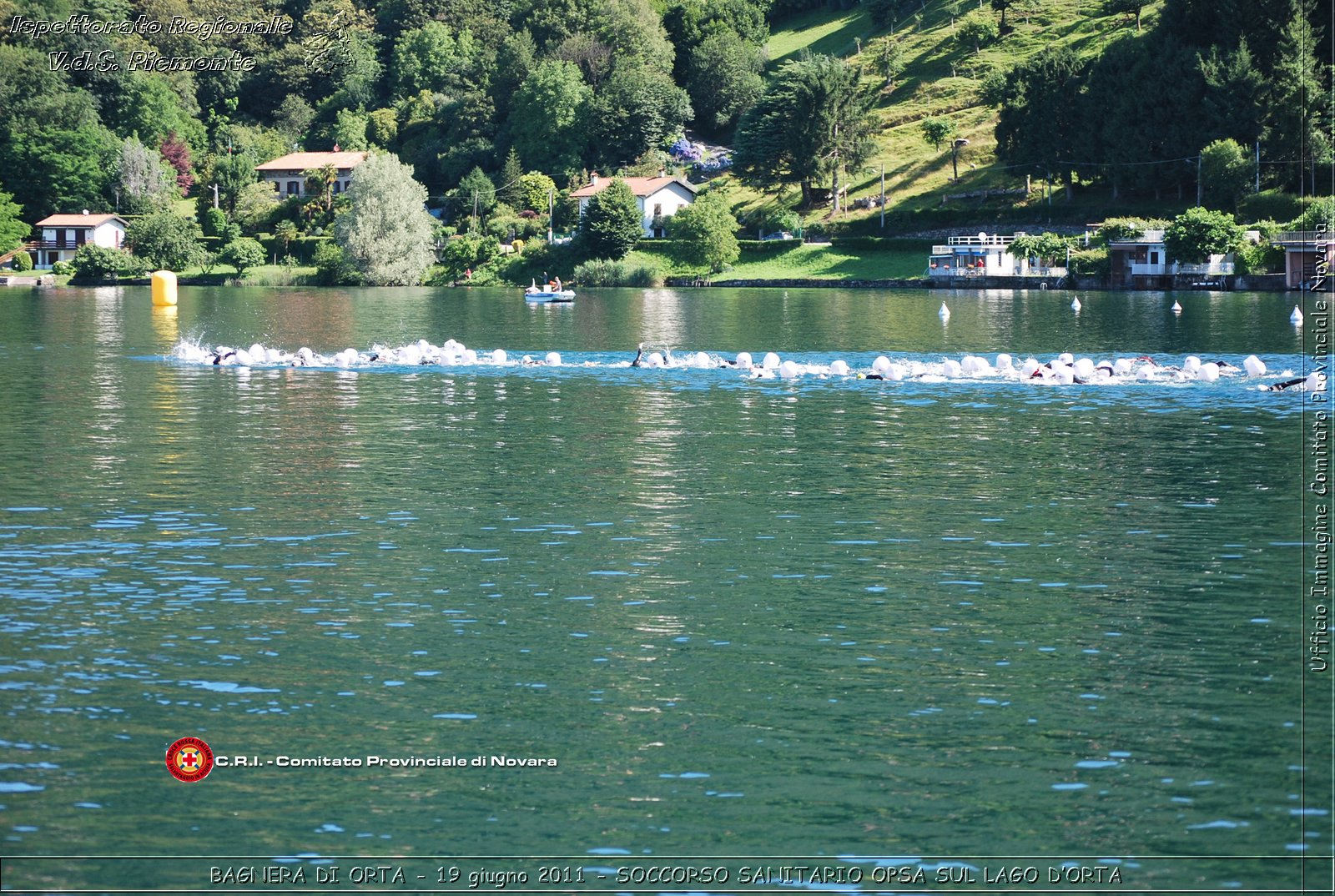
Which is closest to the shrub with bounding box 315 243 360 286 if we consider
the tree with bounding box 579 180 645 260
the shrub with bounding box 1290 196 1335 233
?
the tree with bounding box 579 180 645 260

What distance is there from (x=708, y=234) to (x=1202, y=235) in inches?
2041

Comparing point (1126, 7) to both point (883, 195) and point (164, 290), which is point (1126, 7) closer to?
point (883, 195)

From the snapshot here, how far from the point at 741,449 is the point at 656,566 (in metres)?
13.8

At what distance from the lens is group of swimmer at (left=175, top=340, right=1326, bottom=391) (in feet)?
184

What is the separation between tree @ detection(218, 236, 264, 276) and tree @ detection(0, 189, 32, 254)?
81.3 ft

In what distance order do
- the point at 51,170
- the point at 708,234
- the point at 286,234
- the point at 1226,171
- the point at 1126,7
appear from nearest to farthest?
the point at 1226,171 < the point at 708,234 < the point at 286,234 < the point at 1126,7 < the point at 51,170

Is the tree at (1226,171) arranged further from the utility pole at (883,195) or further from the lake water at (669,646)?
the lake water at (669,646)

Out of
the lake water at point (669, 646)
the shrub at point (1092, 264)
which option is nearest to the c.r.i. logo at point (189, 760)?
the lake water at point (669, 646)

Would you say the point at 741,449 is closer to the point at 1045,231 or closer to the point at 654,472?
the point at 654,472

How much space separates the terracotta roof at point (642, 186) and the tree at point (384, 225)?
22904mm

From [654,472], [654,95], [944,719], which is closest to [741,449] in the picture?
[654,472]

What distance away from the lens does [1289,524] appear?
29812 mm

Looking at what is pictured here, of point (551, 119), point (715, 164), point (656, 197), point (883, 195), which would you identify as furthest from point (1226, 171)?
point (551, 119)

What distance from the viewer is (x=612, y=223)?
525ft
